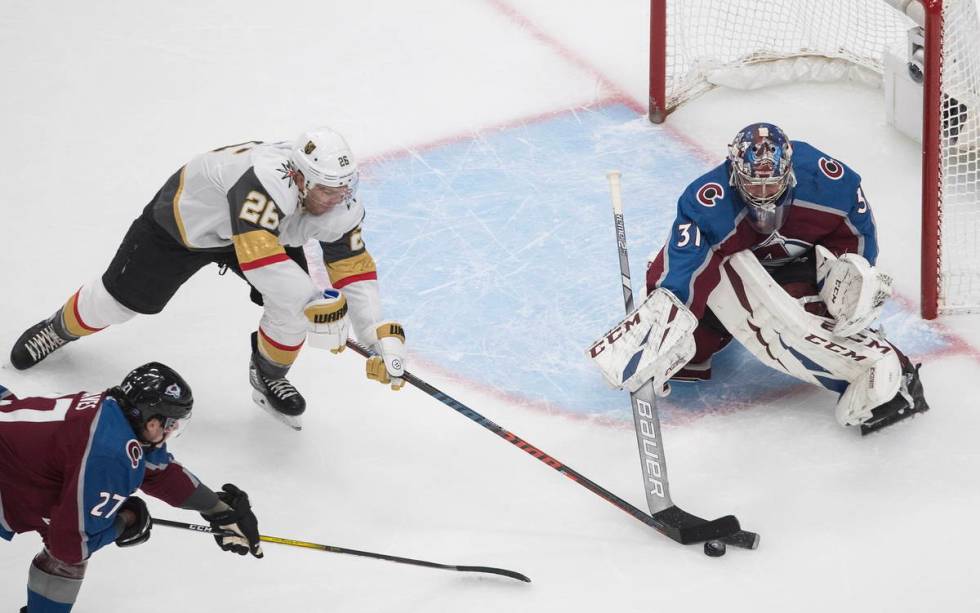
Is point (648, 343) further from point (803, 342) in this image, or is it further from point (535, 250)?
point (535, 250)

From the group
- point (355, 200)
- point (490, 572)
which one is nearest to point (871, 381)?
point (490, 572)

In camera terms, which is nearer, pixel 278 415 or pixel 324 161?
pixel 324 161

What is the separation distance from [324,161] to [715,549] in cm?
142

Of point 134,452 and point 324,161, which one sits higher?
point 324,161

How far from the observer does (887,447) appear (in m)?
3.99

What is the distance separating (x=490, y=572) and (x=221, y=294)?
Result: 1.71 metres

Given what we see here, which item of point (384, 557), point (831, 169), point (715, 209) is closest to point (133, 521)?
point (384, 557)

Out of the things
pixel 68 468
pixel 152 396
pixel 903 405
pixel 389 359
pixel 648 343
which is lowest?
pixel 903 405

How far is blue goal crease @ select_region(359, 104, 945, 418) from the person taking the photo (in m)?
4.41

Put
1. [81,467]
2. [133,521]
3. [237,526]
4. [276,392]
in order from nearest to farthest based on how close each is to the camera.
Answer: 1. [81,467]
2. [133,521]
3. [237,526]
4. [276,392]

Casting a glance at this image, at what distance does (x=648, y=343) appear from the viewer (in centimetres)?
396

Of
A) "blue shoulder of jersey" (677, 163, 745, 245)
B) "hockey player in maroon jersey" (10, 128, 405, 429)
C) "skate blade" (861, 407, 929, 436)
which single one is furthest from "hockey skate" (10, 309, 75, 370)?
"skate blade" (861, 407, 929, 436)

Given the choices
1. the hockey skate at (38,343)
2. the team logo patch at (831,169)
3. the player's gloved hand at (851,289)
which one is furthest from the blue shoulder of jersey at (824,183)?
the hockey skate at (38,343)

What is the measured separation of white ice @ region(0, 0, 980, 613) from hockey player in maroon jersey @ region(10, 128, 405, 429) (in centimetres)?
33
